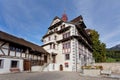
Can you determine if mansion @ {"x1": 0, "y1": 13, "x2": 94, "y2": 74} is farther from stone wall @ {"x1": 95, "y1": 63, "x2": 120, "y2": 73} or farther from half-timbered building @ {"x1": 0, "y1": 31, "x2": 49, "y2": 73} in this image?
stone wall @ {"x1": 95, "y1": 63, "x2": 120, "y2": 73}

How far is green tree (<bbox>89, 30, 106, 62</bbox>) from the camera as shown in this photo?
1460 inches

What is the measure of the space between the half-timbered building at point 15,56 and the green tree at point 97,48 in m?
19.7

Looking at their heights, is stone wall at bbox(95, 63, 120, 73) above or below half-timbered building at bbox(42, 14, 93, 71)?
below

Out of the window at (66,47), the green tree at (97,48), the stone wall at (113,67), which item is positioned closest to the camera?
the stone wall at (113,67)

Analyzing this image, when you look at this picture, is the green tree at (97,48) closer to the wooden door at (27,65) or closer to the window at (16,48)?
the wooden door at (27,65)

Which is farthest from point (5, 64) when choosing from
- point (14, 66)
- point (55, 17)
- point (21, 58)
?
point (55, 17)

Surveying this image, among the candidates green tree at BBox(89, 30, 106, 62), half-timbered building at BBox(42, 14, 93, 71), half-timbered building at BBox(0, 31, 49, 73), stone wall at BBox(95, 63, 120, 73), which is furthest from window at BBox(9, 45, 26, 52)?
green tree at BBox(89, 30, 106, 62)

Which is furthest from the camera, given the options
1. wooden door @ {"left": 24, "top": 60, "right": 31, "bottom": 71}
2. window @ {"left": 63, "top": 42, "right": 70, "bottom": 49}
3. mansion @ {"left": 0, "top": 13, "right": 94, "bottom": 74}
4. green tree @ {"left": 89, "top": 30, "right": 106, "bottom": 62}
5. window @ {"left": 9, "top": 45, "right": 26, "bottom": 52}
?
green tree @ {"left": 89, "top": 30, "right": 106, "bottom": 62}

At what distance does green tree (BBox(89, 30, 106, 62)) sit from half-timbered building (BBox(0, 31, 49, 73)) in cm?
1971

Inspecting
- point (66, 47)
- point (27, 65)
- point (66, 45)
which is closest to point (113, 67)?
point (66, 47)

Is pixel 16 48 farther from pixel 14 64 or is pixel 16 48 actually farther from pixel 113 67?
pixel 113 67

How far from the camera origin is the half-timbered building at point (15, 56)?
55.6ft

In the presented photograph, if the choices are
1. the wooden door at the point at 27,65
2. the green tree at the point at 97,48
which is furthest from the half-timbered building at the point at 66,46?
the green tree at the point at 97,48

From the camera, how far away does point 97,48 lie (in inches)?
1508
